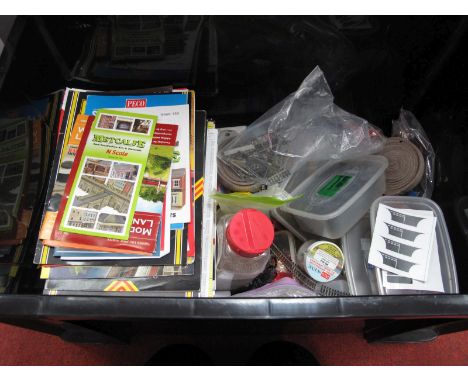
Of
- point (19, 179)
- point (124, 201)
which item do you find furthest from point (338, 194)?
point (19, 179)

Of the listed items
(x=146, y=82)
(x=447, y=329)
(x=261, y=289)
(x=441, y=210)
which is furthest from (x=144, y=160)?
(x=447, y=329)

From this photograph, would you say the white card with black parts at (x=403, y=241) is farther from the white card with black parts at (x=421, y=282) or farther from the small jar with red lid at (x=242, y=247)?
the small jar with red lid at (x=242, y=247)

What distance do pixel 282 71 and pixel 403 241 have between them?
0.37 metres

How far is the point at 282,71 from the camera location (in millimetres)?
732

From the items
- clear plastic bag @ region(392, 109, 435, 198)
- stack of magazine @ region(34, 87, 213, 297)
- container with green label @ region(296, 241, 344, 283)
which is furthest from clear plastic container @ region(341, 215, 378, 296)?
stack of magazine @ region(34, 87, 213, 297)

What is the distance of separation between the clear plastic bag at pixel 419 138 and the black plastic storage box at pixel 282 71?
0.04 ft

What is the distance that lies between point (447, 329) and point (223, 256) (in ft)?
1.54

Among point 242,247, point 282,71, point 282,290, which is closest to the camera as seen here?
point 242,247

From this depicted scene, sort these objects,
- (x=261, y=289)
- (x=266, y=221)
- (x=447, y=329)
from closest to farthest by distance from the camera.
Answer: (x=266, y=221) < (x=261, y=289) < (x=447, y=329)

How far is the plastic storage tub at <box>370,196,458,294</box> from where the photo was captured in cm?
61

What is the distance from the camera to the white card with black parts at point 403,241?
0.60 m

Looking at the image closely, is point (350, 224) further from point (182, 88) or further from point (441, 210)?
point (182, 88)

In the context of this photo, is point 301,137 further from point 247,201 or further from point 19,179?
point 19,179

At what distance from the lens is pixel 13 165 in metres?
0.58
